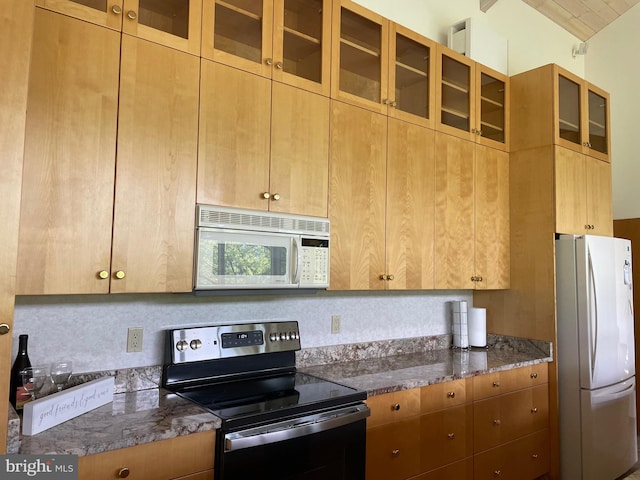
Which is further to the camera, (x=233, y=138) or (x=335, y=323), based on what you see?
(x=335, y=323)

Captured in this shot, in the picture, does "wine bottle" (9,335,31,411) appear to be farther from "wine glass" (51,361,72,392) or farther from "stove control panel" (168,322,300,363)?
"stove control panel" (168,322,300,363)

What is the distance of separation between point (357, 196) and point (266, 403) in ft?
3.81

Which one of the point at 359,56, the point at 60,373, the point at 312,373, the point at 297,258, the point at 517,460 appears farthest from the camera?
the point at 517,460

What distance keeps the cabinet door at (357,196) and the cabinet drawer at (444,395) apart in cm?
60

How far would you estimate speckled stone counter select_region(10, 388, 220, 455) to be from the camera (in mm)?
1385

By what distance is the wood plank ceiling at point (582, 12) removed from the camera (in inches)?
166

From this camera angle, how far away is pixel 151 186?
1796 millimetres

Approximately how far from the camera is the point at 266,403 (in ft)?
6.03

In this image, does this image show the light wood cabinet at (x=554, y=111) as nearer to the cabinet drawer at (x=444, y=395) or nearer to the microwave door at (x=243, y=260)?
the cabinet drawer at (x=444, y=395)

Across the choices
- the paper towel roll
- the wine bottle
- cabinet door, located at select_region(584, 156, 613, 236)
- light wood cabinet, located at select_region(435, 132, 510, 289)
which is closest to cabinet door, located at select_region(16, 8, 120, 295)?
the wine bottle

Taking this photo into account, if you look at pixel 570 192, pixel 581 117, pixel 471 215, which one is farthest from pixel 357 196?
pixel 581 117

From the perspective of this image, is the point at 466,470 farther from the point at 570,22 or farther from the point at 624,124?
the point at 570,22

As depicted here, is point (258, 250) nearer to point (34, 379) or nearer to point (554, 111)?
point (34, 379)

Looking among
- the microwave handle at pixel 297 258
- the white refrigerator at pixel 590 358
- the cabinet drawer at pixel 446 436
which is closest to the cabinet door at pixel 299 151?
the microwave handle at pixel 297 258
